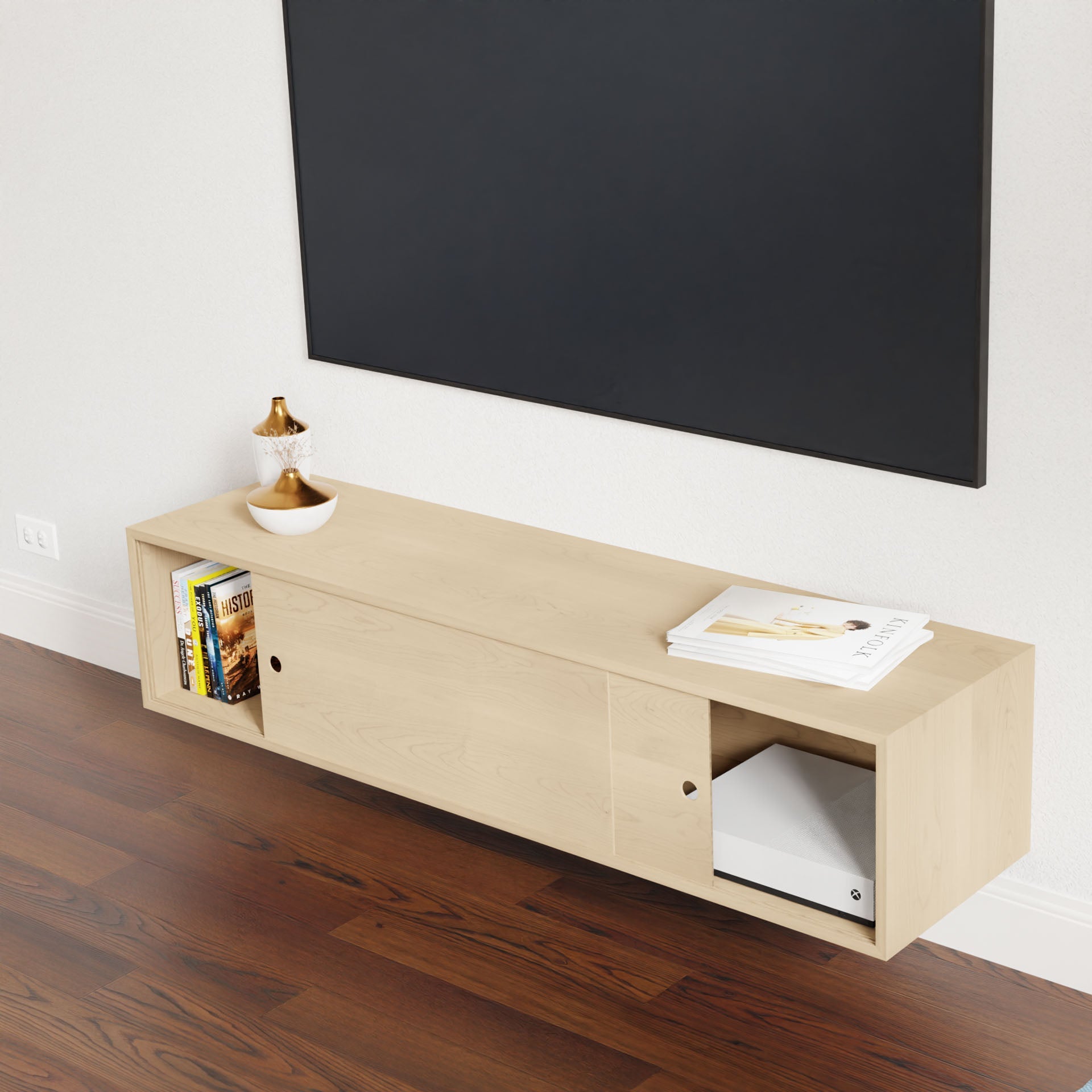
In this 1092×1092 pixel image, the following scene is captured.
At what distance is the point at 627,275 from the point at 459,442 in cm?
58

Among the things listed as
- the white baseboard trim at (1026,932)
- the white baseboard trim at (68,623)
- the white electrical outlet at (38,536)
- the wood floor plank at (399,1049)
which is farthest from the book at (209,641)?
the white baseboard trim at (1026,932)

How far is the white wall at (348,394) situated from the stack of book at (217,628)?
0.36m

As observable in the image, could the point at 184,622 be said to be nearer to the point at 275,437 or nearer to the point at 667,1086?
the point at 275,437

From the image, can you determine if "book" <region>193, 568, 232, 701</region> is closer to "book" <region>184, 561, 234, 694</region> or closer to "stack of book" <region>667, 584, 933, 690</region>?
"book" <region>184, 561, 234, 694</region>

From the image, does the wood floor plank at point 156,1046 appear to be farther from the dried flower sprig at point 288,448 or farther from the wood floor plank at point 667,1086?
the dried flower sprig at point 288,448

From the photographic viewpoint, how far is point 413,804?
302cm

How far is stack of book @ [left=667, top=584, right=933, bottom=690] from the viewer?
217 cm

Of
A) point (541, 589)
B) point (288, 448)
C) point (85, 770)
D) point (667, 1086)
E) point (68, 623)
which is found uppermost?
point (288, 448)

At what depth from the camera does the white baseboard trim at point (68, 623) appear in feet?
12.1

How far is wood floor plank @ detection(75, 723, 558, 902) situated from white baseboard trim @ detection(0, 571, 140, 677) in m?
0.33

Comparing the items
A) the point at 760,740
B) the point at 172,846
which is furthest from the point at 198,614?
the point at 760,740

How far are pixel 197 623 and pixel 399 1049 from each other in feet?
3.41

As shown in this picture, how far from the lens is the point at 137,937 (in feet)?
8.56

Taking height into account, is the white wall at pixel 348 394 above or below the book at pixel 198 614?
above
